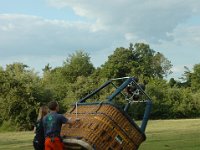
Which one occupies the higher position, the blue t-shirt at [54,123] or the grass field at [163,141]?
the blue t-shirt at [54,123]

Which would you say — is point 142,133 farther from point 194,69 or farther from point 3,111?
point 194,69

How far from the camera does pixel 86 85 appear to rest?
59.1 m

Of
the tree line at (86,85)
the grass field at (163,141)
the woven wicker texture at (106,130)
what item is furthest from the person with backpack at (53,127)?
the tree line at (86,85)

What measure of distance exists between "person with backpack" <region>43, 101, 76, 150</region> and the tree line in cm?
3035

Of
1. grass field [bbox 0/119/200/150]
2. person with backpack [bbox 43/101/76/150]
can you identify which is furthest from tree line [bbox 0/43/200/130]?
person with backpack [bbox 43/101/76/150]

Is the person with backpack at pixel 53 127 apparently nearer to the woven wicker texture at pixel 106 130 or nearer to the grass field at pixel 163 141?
the woven wicker texture at pixel 106 130

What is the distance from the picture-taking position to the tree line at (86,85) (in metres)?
42.6

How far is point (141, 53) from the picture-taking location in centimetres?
10675

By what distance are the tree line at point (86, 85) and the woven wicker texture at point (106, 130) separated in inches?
1213

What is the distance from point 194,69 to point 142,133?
90162 millimetres

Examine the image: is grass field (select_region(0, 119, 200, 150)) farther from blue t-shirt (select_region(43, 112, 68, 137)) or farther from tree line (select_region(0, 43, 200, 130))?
tree line (select_region(0, 43, 200, 130))

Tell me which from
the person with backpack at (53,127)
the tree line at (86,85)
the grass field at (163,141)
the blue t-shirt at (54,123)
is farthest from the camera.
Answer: the tree line at (86,85)

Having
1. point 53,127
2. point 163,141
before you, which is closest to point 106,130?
point 53,127

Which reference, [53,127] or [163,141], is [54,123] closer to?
[53,127]
